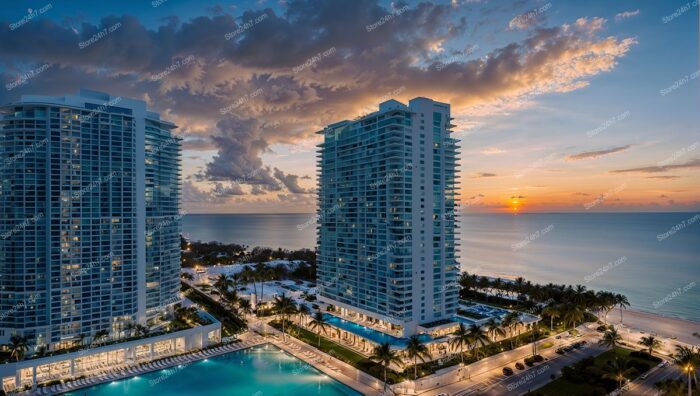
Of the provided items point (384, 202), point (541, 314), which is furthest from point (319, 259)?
point (541, 314)

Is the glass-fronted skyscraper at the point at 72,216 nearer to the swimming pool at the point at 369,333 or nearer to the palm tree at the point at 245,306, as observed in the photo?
the palm tree at the point at 245,306

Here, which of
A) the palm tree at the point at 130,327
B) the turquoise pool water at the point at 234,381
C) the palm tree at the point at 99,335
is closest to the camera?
the turquoise pool water at the point at 234,381

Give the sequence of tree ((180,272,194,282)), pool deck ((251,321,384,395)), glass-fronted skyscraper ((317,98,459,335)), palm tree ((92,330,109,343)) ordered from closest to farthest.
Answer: pool deck ((251,321,384,395))
palm tree ((92,330,109,343))
glass-fronted skyscraper ((317,98,459,335))
tree ((180,272,194,282))

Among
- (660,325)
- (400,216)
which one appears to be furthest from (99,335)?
(660,325)

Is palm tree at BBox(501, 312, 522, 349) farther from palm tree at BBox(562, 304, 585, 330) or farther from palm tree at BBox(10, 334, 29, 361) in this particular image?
palm tree at BBox(10, 334, 29, 361)

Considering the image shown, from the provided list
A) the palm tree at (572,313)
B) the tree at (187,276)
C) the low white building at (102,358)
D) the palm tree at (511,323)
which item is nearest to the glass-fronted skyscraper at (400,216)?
the palm tree at (511,323)

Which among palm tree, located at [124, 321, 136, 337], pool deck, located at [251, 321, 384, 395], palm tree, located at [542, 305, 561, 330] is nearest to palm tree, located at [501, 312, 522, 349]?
palm tree, located at [542, 305, 561, 330]
